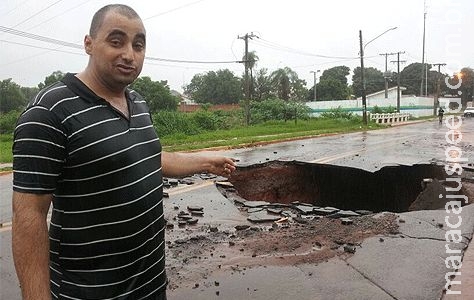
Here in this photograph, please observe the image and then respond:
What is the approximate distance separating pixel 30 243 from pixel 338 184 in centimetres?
874

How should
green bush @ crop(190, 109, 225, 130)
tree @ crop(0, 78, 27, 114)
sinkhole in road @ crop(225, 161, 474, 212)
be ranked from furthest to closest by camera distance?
1. tree @ crop(0, 78, 27, 114)
2. green bush @ crop(190, 109, 225, 130)
3. sinkhole in road @ crop(225, 161, 474, 212)

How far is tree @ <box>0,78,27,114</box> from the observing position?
43875 mm

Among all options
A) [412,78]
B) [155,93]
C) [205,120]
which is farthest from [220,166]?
[412,78]

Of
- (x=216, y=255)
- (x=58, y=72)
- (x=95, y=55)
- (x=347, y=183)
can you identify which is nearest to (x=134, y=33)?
(x=95, y=55)

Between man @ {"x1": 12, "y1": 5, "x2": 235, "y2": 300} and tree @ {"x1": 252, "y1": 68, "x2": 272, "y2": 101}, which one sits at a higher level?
tree @ {"x1": 252, "y1": 68, "x2": 272, "y2": 101}

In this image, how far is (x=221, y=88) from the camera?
6931 cm

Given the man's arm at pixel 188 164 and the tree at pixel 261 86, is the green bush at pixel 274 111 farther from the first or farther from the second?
the man's arm at pixel 188 164

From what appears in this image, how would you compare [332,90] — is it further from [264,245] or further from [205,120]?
[264,245]

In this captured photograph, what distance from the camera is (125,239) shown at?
71.6 inches

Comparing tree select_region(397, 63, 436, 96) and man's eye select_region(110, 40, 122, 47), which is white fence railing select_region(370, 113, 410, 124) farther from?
tree select_region(397, 63, 436, 96)

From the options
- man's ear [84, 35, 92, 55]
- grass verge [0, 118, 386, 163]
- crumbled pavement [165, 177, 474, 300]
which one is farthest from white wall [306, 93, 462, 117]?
man's ear [84, 35, 92, 55]

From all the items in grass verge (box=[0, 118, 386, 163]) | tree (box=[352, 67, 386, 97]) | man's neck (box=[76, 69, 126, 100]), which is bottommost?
grass verge (box=[0, 118, 386, 163])

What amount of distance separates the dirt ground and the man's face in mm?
2159

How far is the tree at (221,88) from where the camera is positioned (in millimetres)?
69312
